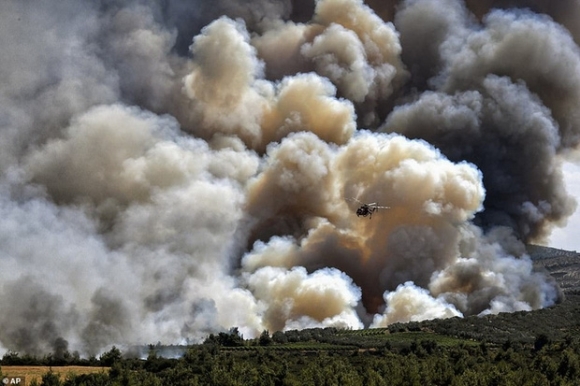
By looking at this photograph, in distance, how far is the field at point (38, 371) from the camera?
70.1 metres

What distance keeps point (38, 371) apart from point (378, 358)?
2526 cm

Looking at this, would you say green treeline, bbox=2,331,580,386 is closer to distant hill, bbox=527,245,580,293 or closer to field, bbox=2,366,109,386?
field, bbox=2,366,109,386

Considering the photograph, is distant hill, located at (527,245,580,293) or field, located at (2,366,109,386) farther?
distant hill, located at (527,245,580,293)

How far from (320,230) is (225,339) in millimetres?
20951

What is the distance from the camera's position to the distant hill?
512ft

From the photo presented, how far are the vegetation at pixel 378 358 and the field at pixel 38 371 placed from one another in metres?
1.35

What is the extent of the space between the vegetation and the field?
4.44 feet

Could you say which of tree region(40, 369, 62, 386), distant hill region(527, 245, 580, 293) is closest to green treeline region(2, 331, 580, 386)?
tree region(40, 369, 62, 386)

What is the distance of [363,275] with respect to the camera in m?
105

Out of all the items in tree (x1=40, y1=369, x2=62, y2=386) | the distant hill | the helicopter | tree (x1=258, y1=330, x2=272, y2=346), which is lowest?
tree (x1=40, y1=369, x2=62, y2=386)

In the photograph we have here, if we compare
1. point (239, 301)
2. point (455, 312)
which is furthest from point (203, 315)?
point (455, 312)

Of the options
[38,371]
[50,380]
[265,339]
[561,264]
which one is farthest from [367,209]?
[561,264]

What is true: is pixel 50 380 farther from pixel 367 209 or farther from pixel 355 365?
pixel 367 209

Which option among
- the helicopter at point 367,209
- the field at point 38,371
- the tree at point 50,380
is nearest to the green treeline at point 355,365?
the tree at point 50,380
